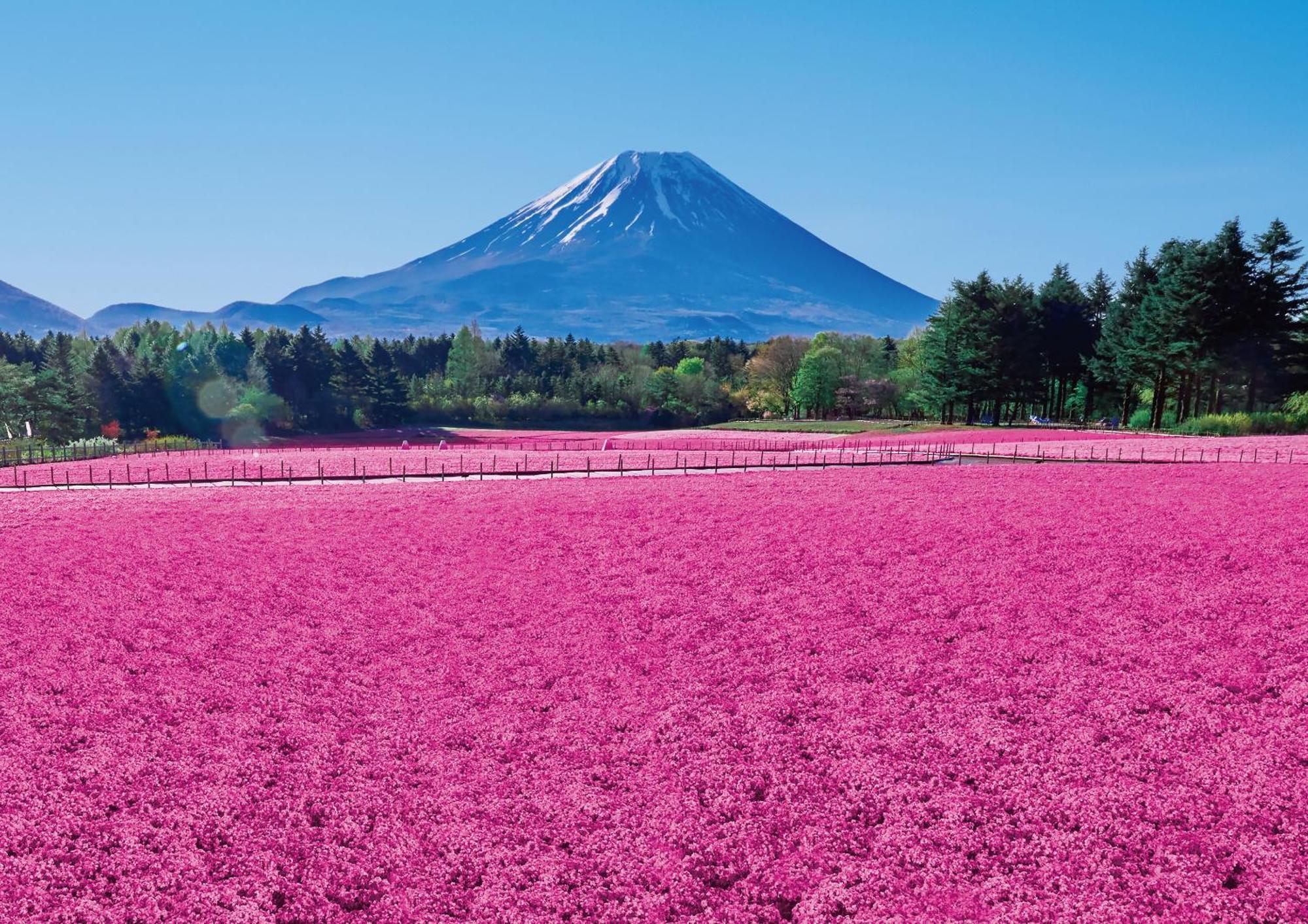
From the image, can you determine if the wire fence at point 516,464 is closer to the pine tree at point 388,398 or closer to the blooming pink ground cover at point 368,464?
the blooming pink ground cover at point 368,464

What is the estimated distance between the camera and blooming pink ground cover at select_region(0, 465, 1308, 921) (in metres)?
9.62

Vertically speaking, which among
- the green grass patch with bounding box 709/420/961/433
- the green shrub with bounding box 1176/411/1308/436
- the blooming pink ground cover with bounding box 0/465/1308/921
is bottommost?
the blooming pink ground cover with bounding box 0/465/1308/921

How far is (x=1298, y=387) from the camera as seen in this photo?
2552 inches

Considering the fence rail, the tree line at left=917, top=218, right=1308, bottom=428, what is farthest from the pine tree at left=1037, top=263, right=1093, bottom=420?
the fence rail

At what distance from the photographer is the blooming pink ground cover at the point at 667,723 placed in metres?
9.62

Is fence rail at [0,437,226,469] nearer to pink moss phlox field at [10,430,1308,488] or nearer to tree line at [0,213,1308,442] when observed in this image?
pink moss phlox field at [10,430,1308,488]

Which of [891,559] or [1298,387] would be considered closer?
[891,559]

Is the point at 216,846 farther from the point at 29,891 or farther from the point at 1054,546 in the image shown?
the point at 1054,546

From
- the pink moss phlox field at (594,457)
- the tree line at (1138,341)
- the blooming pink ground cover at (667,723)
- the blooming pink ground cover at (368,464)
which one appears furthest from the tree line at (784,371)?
the blooming pink ground cover at (667,723)

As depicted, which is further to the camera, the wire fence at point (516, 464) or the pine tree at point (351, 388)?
the pine tree at point (351, 388)

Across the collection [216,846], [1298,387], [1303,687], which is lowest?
[216,846]

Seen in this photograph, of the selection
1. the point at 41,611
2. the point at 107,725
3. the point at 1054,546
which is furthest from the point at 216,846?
the point at 1054,546

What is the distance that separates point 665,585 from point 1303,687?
12240mm

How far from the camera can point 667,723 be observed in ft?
44.7
